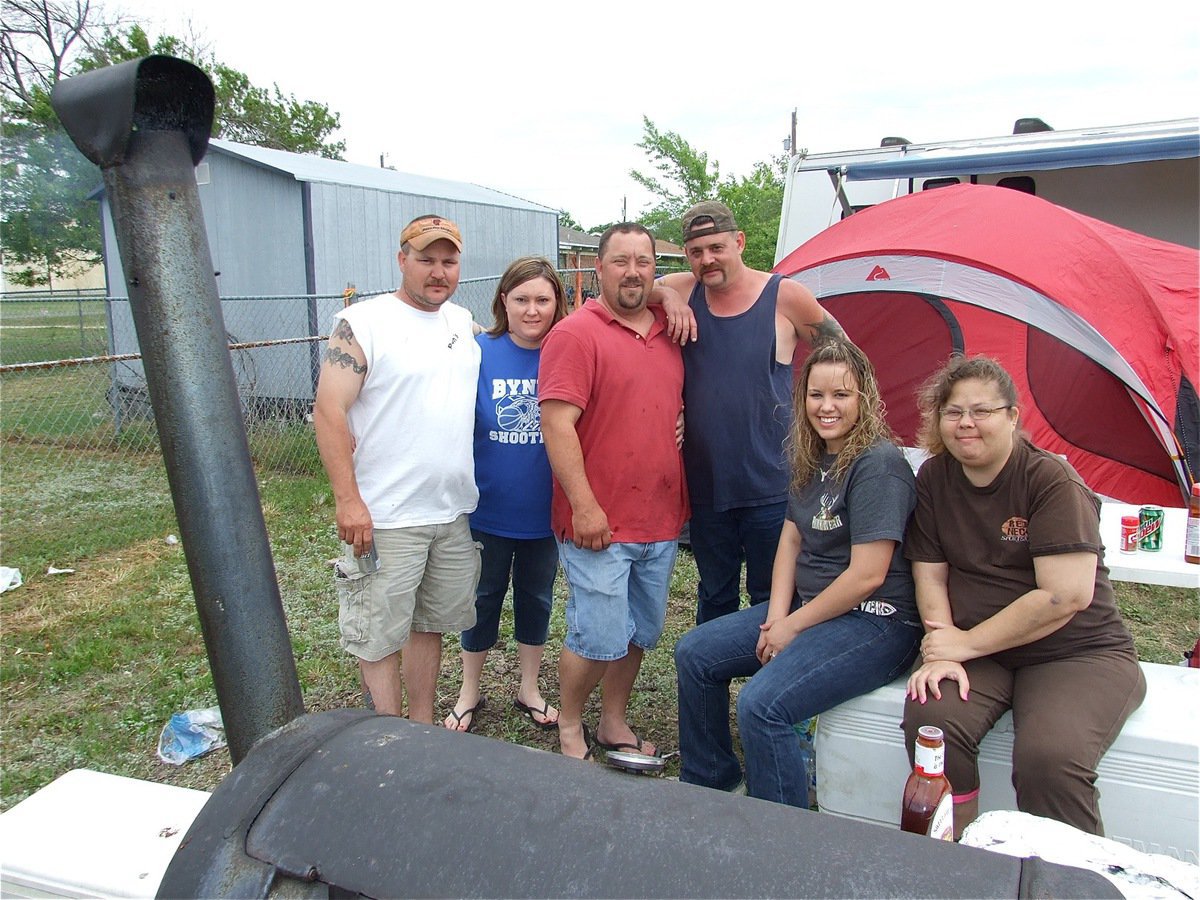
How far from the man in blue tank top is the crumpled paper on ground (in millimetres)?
1569

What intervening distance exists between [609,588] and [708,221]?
127 cm

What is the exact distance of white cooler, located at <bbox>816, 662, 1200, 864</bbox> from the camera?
205cm

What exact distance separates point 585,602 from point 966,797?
A: 1227 millimetres

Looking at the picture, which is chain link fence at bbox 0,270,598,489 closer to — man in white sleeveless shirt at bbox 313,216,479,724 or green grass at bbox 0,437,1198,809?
green grass at bbox 0,437,1198,809

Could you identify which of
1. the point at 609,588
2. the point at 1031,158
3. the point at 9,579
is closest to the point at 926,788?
the point at 609,588

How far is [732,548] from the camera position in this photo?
3.13 metres

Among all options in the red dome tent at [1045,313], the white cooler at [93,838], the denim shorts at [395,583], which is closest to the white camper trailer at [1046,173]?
the red dome tent at [1045,313]

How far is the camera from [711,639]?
271 cm

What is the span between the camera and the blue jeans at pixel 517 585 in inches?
125

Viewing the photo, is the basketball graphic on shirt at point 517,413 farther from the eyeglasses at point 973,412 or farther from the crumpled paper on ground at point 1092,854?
the crumpled paper on ground at point 1092,854

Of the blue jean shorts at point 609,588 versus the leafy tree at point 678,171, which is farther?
the leafy tree at point 678,171

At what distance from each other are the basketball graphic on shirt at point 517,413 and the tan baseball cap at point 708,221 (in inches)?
30.8

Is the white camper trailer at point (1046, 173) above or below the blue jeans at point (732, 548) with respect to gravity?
above

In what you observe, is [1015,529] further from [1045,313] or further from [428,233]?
[1045,313]
